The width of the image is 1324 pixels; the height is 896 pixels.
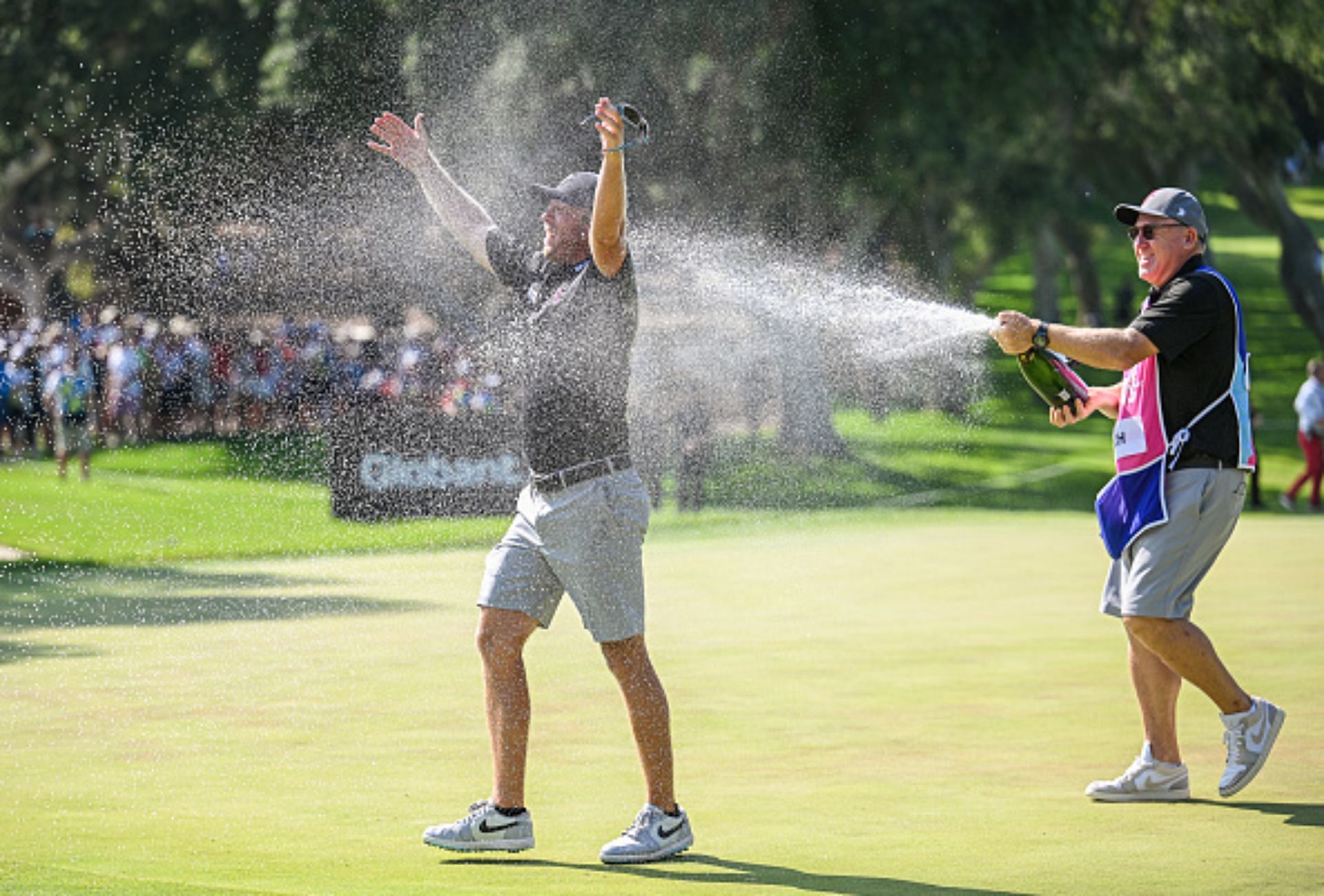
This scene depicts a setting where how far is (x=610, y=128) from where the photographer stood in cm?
653

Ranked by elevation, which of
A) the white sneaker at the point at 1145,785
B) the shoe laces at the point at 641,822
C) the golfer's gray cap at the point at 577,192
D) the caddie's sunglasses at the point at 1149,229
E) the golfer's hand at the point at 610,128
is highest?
the golfer's hand at the point at 610,128

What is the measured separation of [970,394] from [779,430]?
38.4 ft

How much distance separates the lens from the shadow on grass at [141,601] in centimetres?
1430

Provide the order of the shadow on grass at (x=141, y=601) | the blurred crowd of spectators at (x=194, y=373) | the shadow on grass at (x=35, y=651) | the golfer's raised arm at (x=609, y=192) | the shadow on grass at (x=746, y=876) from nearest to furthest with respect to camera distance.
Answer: the shadow on grass at (x=746, y=876) < the golfer's raised arm at (x=609, y=192) < the shadow on grass at (x=35, y=651) < the shadow on grass at (x=141, y=601) < the blurred crowd of spectators at (x=194, y=373)

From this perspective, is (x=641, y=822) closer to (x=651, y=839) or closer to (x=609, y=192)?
(x=651, y=839)

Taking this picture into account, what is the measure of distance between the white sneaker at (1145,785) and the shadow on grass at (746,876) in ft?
5.45

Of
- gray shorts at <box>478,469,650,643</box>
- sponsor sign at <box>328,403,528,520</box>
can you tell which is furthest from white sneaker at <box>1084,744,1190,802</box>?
sponsor sign at <box>328,403,528,520</box>

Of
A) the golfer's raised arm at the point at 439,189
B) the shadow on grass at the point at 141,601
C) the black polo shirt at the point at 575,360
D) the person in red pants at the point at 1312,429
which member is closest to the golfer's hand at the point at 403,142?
the golfer's raised arm at the point at 439,189

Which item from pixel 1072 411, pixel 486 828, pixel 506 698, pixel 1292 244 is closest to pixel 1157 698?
pixel 1072 411

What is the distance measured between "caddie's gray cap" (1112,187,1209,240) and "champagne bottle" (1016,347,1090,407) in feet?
1.89

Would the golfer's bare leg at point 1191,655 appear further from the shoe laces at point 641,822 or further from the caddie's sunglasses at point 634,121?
the caddie's sunglasses at point 634,121

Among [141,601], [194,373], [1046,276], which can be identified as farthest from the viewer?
[1046,276]

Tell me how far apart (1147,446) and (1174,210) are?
86cm

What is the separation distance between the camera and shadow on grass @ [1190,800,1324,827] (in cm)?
730
